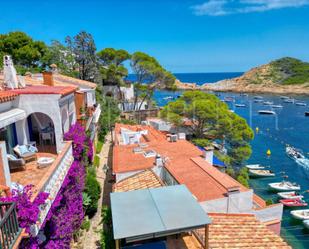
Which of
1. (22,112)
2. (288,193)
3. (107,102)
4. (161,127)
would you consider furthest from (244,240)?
(107,102)

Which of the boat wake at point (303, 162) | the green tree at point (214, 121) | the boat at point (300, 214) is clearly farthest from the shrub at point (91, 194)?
the boat wake at point (303, 162)

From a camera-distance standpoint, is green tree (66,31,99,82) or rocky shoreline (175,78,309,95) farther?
rocky shoreline (175,78,309,95)

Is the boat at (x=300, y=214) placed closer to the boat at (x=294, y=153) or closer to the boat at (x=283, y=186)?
the boat at (x=283, y=186)

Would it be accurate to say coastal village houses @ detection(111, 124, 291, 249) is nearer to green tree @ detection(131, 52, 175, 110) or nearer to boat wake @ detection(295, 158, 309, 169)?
boat wake @ detection(295, 158, 309, 169)

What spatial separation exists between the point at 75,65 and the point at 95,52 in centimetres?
406

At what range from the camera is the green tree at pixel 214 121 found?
2597 cm

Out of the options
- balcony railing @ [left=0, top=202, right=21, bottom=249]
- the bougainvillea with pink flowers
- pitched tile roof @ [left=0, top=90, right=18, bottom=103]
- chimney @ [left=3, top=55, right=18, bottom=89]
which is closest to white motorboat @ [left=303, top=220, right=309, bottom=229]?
the bougainvillea with pink flowers

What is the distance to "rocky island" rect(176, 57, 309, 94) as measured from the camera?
11376 cm

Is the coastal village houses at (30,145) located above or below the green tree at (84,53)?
below

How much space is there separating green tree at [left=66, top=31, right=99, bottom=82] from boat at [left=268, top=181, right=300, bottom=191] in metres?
30.3

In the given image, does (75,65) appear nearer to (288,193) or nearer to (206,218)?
(288,193)

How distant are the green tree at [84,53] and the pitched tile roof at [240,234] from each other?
34.5 meters

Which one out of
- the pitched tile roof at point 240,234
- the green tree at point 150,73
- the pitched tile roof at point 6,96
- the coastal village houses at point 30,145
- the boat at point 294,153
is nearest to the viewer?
the coastal village houses at point 30,145

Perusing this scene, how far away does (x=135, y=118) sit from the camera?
46250mm
